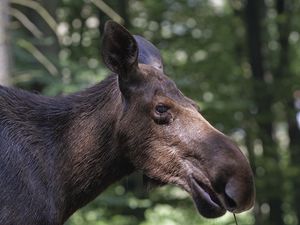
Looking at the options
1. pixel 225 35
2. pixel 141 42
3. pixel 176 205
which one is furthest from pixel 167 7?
pixel 141 42

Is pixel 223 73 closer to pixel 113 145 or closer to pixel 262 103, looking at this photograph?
pixel 262 103

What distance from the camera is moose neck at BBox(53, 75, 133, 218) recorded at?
5.01 metres

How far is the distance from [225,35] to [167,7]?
1.83 metres

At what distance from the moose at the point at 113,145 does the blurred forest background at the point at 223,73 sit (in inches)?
221

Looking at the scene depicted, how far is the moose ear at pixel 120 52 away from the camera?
476 cm

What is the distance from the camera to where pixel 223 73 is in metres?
16.3

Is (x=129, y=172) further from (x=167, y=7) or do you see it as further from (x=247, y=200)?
(x=167, y=7)

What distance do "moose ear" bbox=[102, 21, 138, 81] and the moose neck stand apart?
0.22 m

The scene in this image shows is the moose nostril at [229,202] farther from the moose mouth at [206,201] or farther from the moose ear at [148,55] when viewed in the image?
the moose ear at [148,55]

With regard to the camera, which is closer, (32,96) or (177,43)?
(32,96)

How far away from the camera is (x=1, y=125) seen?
5.01m

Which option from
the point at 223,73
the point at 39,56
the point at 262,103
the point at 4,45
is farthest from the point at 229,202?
the point at 262,103

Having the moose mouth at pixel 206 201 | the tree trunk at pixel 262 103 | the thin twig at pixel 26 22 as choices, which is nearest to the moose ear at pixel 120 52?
the moose mouth at pixel 206 201

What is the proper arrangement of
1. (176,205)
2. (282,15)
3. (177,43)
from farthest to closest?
(282,15) < (177,43) < (176,205)
